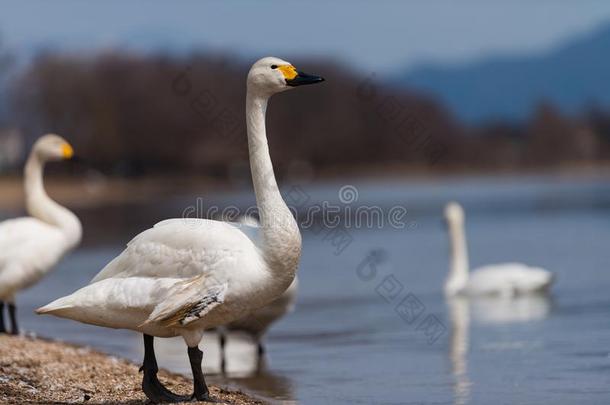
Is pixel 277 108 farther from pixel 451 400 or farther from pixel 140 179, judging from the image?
pixel 451 400

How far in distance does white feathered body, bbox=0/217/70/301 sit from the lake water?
3.90 ft

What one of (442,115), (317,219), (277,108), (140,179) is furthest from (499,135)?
(317,219)

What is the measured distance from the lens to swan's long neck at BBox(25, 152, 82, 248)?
1255cm

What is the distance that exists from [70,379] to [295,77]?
3.23 meters

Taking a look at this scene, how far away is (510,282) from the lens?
17.2 metres

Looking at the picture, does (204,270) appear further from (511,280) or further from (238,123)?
(238,123)

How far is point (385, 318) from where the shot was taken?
14.8 metres

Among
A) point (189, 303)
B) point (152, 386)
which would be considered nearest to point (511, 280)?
point (152, 386)

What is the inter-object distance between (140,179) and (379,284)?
80.7m

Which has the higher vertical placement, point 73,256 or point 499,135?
point 499,135

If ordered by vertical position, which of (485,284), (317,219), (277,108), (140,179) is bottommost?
(485,284)

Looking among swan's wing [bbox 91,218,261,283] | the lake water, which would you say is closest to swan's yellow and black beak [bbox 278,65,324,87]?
swan's wing [bbox 91,218,261,283]

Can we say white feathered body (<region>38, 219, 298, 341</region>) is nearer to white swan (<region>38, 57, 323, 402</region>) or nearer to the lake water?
white swan (<region>38, 57, 323, 402</region>)

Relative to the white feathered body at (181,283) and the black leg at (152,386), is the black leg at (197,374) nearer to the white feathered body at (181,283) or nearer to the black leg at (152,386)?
the white feathered body at (181,283)
